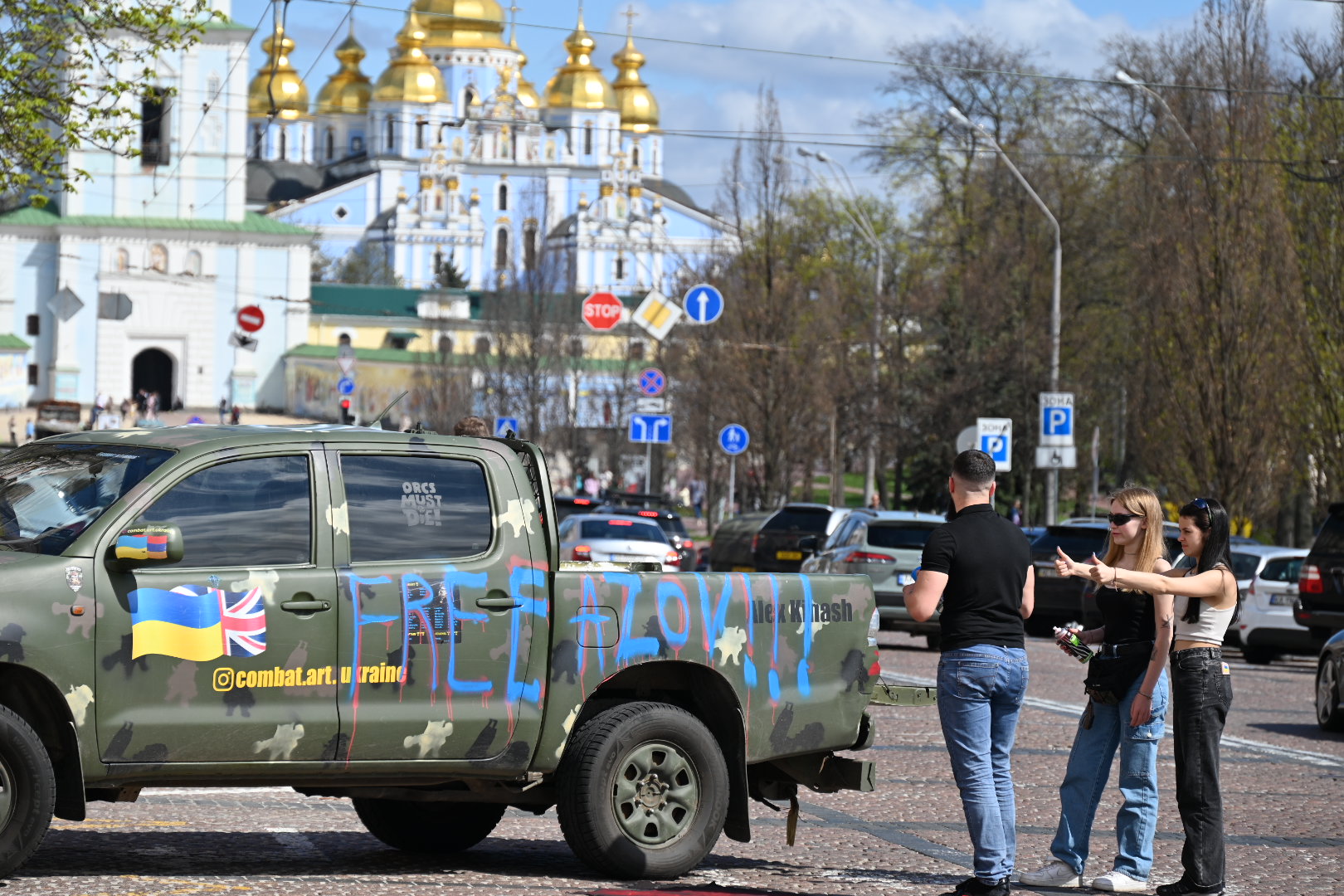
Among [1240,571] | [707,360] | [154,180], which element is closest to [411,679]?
[1240,571]

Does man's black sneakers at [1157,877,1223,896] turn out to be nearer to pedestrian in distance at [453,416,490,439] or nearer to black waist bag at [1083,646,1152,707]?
black waist bag at [1083,646,1152,707]

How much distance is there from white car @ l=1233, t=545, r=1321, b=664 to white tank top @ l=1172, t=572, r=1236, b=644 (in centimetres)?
1680

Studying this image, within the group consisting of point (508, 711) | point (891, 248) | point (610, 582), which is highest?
point (891, 248)

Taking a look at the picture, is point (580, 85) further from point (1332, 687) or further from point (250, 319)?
point (1332, 687)

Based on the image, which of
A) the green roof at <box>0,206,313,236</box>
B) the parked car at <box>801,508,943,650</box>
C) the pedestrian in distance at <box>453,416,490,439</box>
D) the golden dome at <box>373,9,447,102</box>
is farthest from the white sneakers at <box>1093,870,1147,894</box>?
the golden dome at <box>373,9,447,102</box>

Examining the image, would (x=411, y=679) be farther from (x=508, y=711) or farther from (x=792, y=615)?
(x=792, y=615)

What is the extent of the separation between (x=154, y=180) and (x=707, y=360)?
50.8m

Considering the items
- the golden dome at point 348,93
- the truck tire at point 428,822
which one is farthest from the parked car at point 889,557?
the golden dome at point 348,93

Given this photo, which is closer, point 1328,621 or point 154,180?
point 1328,621

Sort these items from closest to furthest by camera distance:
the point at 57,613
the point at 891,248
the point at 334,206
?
the point at 57,613
the point at 891,248
the point at 334,206

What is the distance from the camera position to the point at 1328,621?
22031 mm

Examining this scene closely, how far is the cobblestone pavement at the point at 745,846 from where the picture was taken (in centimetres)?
779

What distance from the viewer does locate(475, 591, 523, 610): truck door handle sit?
25.4ft

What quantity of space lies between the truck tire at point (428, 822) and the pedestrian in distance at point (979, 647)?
7.20 ft
